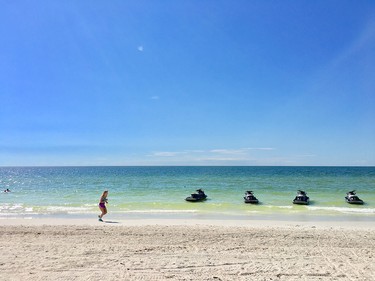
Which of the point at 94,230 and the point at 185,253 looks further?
the point at 94,230

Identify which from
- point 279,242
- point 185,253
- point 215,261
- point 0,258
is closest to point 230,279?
point 215,261

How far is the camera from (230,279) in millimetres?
7414

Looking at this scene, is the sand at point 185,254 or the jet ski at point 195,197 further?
the jet ski at point 195,197

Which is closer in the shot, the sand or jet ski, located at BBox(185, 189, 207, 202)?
the sand

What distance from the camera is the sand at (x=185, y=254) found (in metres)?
7.80

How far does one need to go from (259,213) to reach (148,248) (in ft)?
39.5

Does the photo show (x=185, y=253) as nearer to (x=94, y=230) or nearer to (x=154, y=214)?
(x=94, y=230)

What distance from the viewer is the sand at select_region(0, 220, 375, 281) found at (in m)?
7.80

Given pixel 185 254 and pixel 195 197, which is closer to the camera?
pixel 185 254

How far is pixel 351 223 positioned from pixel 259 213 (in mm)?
5729

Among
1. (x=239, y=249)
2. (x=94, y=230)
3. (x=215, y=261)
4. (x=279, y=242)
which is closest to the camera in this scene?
(x=215, y=261)

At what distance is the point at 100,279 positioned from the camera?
7398 mm

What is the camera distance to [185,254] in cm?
948

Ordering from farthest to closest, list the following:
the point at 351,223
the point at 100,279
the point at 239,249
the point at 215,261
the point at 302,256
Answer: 1. the point at 351,223
2. the point at 239,249
3. the point at 302,256
4. the point at 215,261
5. the point at 100,279
